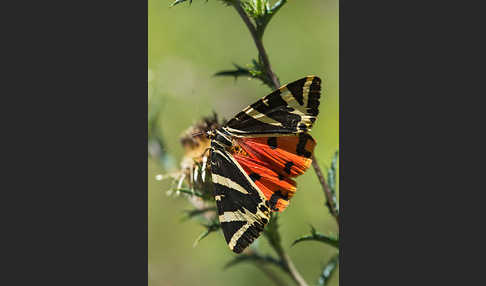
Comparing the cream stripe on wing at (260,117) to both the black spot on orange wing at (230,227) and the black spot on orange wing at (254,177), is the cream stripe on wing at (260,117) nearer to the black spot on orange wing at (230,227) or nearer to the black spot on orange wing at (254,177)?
the black spot on orange wing at (254,177)

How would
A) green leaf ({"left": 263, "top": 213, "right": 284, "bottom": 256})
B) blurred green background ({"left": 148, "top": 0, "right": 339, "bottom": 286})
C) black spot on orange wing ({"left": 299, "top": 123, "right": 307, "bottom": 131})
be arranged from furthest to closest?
1. blurred green background ({"left": 148, "top": 0, "right": 339, "bottom": 286})
2. green leaf ({"left": 263, "top": 213, "right": 284, "bottom": 256})
3. black spot on orange wing ({"left": 299, "top": 123, "right": 307, "bottom": 131})

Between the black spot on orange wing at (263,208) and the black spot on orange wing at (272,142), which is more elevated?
the black spot on orange wing at (272,142)

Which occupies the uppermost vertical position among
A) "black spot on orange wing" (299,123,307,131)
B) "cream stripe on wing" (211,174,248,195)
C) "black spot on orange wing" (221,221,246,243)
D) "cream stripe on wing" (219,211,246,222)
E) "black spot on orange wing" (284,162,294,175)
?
"black spot on orange wing" (299,123,307,131)

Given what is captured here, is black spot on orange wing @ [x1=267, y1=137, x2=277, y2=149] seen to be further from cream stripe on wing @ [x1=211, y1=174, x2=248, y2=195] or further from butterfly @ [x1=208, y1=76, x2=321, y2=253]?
cream stripe on wing @ [x1=211, y1=174, x2=248, y2=195]

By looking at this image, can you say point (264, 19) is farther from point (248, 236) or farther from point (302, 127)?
point (248, 236)

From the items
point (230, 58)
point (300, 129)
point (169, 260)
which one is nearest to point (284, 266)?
point (300, 129)

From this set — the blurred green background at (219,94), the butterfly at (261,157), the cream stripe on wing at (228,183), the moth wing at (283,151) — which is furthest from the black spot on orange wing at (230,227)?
the blurred green background at (219,94)

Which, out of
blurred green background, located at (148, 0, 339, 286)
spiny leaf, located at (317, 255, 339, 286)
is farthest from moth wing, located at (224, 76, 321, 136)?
blurred green background, located at (148, 0, 339, 286)
